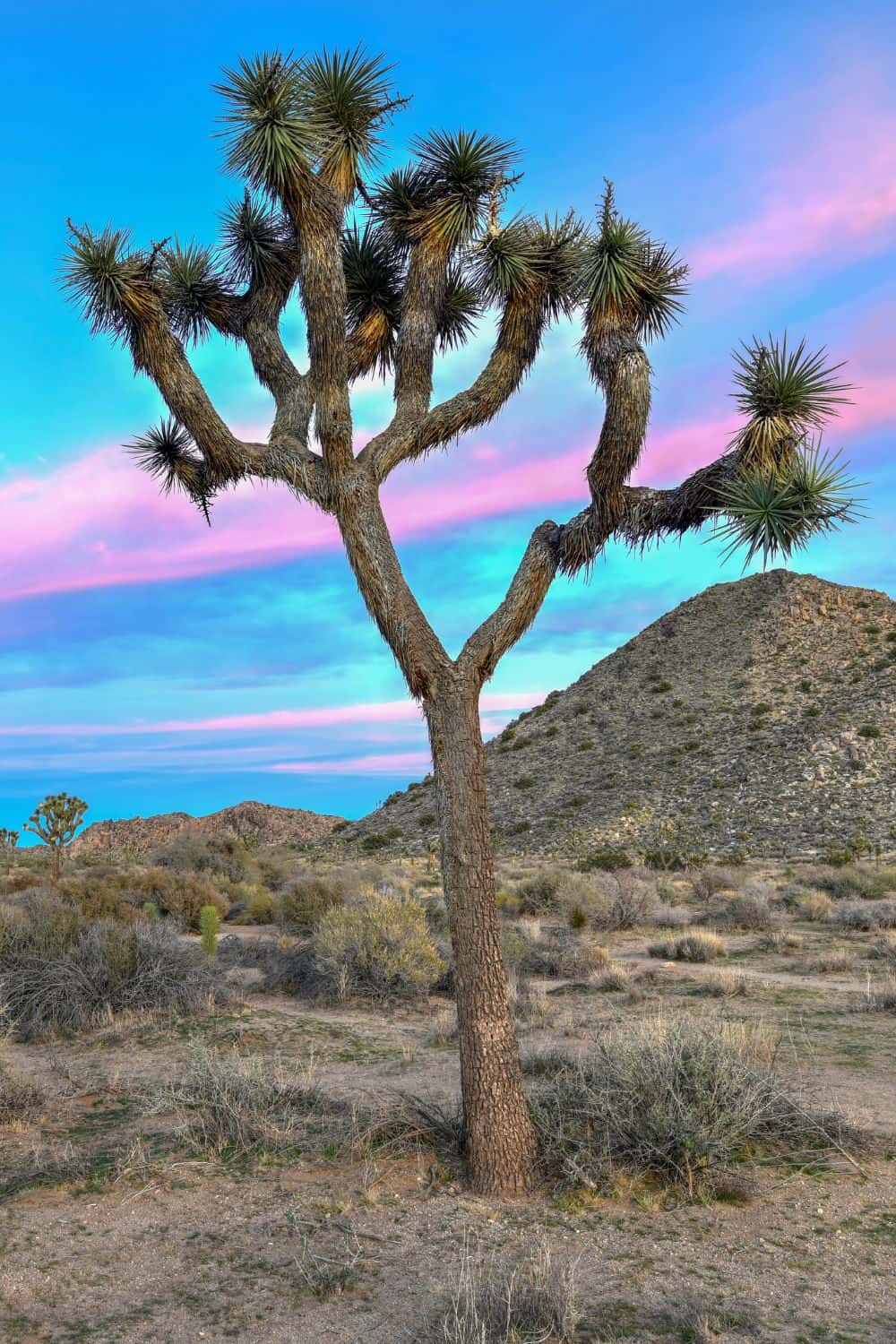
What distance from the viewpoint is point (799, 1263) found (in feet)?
17.4

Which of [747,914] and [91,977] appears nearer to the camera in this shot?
[91,977]

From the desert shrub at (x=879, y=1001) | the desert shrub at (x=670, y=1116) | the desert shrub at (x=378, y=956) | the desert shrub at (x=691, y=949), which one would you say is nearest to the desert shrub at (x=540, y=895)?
the desert shrub at (x=691, y=949)

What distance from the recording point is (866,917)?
1858cm

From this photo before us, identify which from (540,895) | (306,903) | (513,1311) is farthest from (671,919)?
(513,1311)

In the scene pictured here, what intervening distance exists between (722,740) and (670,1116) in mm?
37891

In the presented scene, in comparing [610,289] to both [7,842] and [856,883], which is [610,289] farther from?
[7,842]

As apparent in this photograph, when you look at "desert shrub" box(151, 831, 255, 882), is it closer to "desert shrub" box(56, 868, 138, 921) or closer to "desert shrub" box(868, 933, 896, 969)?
"desert shrub" box(56, 868, 138, 921)

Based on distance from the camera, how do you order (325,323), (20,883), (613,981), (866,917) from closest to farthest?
(325,323), (613,981), (866,917), (20,883)

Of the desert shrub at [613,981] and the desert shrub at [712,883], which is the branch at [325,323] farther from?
the desert shrub at [712,883]

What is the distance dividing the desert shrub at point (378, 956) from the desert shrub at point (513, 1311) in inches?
322

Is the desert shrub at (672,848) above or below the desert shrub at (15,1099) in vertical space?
above

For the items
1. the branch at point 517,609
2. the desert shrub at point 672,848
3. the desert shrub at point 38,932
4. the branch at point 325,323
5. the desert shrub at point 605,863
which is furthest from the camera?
the desert shrub at point 672,848

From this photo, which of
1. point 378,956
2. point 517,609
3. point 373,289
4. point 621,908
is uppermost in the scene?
point 373,289

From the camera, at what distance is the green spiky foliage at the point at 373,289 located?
955cm
